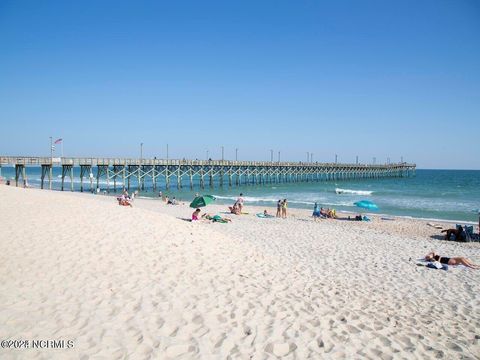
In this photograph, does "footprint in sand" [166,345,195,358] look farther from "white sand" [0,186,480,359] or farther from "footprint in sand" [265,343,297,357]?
"footprint in sand" [265,343,297,357]

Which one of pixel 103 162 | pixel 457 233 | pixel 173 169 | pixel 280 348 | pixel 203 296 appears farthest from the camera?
→ pixel 173 169

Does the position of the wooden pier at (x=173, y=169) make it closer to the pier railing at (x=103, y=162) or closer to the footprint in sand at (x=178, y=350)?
the pier railing at (x=103, y=162)

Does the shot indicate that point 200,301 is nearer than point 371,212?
Yes

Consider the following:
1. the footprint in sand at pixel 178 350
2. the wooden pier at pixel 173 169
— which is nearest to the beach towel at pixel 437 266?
the footprint in sand at pixel 178 350

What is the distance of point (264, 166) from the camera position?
51.1 metres

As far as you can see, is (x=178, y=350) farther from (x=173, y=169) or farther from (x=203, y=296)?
(x=173, y=169)

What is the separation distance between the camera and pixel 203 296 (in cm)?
537

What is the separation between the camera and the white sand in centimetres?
410

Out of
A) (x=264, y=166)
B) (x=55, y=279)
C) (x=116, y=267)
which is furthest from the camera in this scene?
(x=264, y=166)

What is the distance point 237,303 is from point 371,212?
809 inches

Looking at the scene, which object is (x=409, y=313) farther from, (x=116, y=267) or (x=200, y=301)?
(x=116, y=267)

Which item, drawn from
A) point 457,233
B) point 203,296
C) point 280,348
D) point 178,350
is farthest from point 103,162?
point 280,348

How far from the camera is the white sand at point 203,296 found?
4.10 metres

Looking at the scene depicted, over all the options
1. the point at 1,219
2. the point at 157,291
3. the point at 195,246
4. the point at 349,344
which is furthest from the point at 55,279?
the point at 349,344
